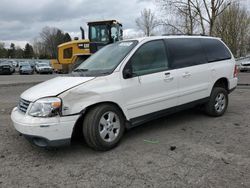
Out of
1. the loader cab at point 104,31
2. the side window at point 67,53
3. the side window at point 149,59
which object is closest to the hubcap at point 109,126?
the side window at point 149,59

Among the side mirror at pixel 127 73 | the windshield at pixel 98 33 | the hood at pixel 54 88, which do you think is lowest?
the hood at pixel 54 88

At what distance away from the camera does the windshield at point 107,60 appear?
4.75 metres

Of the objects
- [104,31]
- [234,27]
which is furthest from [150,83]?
[234,27]

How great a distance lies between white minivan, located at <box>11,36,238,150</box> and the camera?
4.09 m

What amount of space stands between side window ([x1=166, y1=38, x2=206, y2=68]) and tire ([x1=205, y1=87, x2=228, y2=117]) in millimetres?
815

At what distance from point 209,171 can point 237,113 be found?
143 inches

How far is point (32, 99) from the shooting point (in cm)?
421

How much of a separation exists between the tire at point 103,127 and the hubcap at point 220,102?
2.74 m

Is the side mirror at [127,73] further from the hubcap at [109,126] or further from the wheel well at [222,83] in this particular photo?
the wheel well at [222,83]

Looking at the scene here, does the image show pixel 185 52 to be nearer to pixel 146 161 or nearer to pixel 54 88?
pixel 146 161

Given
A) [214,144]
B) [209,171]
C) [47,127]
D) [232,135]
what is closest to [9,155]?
[47,127]

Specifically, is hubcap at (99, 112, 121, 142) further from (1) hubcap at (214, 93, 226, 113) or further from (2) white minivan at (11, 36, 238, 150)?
(1) hubcap at (214, 93, 226, 113)

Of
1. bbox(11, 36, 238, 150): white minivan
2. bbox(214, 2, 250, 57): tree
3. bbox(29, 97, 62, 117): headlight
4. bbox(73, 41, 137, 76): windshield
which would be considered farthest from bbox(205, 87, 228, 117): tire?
bbox(214, 2, 250, 57): tree

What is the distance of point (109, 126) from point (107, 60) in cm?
129
